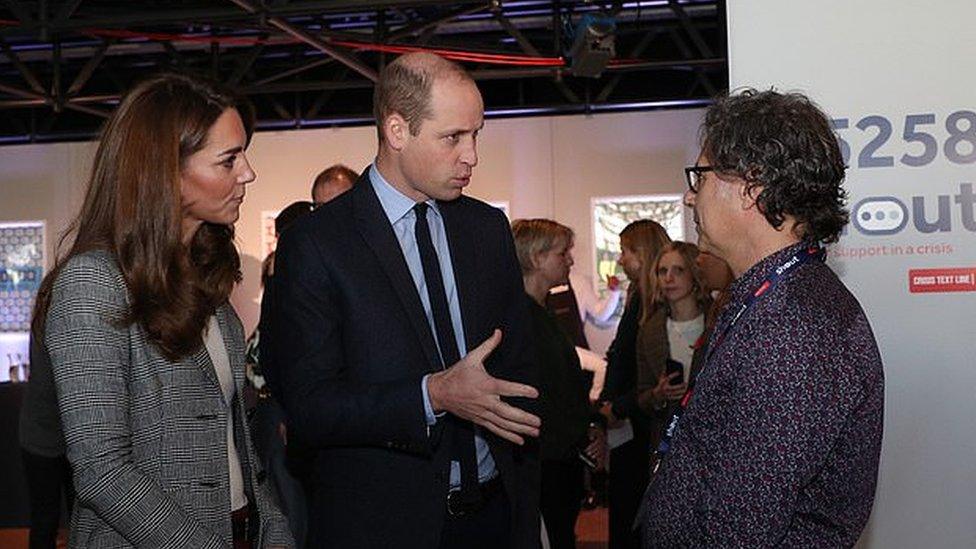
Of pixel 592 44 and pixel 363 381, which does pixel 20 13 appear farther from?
pixel 363 381

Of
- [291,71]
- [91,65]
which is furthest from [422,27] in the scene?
[91,65]

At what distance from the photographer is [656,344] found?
195 inches

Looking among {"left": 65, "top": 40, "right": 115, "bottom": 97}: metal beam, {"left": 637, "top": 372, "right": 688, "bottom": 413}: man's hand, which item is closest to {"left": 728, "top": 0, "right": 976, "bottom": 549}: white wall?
{"left": 637, "top": 372, "right": 688, "bottom": 413}: man's hand

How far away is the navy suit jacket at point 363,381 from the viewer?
243 centimetres

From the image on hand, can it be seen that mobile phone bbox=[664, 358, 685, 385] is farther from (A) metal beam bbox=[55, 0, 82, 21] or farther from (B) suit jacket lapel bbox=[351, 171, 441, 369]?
(A) metal beam bbox=[55, 0, 82, 21]

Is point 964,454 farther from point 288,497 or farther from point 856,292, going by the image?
point 288,497

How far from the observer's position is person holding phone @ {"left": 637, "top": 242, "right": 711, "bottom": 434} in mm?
4867

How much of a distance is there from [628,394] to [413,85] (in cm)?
255

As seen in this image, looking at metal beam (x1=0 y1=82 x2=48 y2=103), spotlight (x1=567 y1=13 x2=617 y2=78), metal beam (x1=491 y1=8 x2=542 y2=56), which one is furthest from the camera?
metal beam (x1=0 y1=82 x2=48 y2=103)

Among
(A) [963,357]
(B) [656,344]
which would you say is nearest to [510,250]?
(A) [963,357]

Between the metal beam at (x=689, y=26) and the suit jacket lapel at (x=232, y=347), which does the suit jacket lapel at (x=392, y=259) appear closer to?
the suit jacket lapel at (x=232, y=347)

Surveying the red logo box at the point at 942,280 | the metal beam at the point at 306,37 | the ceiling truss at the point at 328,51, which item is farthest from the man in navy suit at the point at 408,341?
the metal beam at the point at 306,37

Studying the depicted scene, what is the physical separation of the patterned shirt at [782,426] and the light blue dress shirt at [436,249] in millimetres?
662

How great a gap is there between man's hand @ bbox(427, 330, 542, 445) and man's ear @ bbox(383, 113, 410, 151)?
1.84 ft
